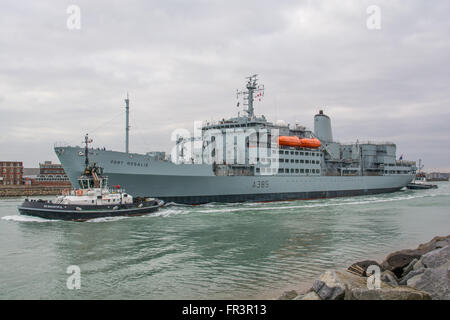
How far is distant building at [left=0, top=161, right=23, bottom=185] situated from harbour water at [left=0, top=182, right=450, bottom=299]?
4666cm

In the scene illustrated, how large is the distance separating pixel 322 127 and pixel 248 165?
58.3 feet

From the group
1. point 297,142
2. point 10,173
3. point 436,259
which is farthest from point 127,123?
point 10,173

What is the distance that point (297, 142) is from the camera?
39344mm

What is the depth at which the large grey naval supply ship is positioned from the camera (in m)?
27.7

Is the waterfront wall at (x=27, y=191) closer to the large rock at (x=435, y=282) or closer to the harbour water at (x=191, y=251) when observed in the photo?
the harbour water at (x=191, y=251)

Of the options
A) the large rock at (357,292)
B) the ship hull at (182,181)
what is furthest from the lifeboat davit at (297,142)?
the large rock at (357,292)

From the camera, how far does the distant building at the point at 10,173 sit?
63.1 m

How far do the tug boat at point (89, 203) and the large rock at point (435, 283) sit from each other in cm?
1921

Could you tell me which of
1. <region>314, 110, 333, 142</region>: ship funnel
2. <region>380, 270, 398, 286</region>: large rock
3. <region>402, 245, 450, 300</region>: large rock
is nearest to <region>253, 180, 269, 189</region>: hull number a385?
<region>314, 110, 333, 142</region>: ship funnel

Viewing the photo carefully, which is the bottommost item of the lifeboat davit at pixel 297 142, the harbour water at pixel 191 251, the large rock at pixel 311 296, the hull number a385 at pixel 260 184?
the harbour water at pixel 191 251

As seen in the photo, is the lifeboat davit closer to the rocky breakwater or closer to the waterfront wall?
the rocky breakwater

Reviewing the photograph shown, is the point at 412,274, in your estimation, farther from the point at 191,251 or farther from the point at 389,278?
the point at 191,251

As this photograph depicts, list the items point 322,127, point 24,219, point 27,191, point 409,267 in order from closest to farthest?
point 409,267 < point 24,219 < point 322,127 < point 27,191
